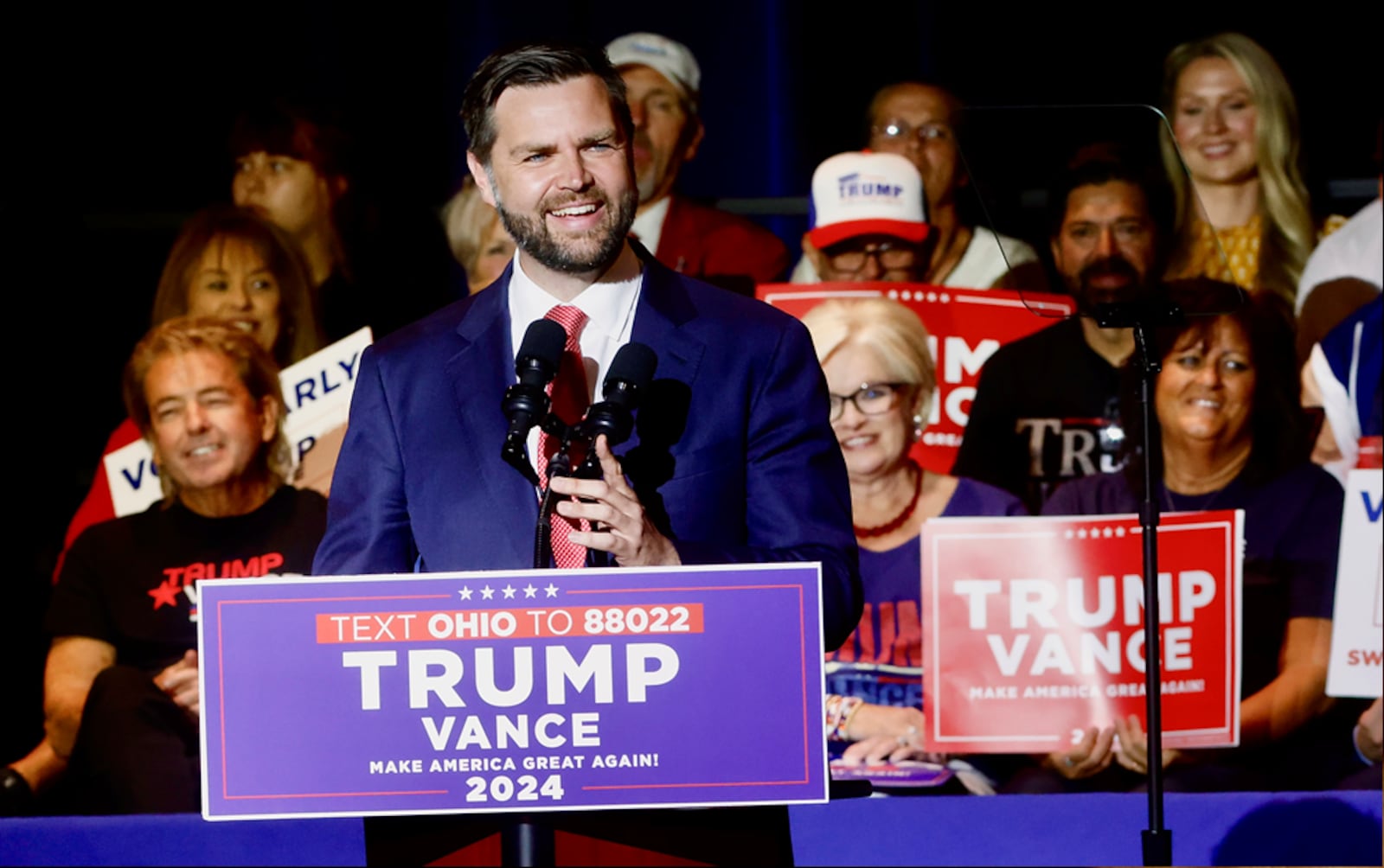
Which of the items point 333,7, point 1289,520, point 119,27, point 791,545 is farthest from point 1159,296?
point 119,27

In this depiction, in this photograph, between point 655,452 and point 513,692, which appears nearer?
point 513,692

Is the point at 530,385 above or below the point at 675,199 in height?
below

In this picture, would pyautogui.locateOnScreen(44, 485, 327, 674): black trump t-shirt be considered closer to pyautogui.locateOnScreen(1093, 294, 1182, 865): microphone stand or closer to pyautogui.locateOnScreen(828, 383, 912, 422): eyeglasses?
pyautogui.locateOnScreen(828, 383, 912, 422): eyeglasses

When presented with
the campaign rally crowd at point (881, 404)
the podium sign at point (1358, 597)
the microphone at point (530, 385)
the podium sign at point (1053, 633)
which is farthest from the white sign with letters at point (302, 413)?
the podium sign at point (1358, 597)

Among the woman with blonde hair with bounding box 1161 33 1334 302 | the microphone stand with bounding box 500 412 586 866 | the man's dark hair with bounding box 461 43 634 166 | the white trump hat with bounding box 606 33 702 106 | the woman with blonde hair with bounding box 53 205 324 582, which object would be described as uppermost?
the white trump hat with bounding box 606 33 702 106

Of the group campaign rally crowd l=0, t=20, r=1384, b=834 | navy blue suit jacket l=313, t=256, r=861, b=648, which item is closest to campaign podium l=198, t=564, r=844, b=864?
navy blue suit jacket l=313, t=256, r=861, b=648

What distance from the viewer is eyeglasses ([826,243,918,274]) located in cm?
379

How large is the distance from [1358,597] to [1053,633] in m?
0.75

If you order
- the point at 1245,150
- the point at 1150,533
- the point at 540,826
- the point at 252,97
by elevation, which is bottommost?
the point at 540,826

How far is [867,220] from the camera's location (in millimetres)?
3740

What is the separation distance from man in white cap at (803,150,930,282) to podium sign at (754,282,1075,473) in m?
0.04

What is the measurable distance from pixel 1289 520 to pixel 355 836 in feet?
7.48

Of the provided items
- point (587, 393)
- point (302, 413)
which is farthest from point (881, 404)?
point (587, 393)

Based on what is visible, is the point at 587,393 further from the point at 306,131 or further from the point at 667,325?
the point at 306,131
